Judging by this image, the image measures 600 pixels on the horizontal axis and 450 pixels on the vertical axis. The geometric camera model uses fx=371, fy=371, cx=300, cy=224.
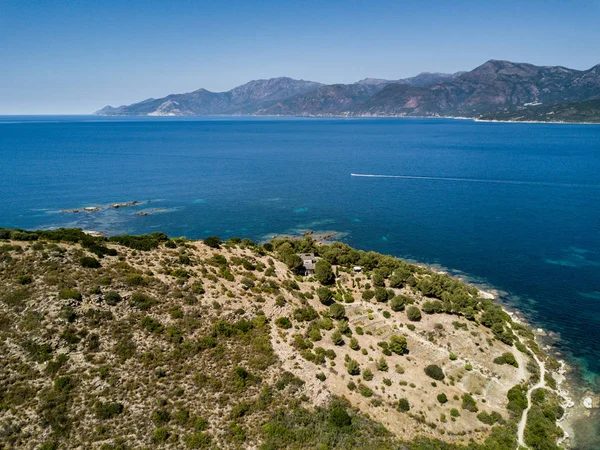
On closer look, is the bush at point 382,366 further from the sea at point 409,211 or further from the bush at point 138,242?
the bush at point 138,242

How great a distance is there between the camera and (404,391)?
42812 millimetres

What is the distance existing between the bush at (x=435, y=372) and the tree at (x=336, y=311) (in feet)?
42.8

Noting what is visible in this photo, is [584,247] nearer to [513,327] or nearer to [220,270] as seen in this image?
[513,327]

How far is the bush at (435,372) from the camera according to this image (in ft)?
148

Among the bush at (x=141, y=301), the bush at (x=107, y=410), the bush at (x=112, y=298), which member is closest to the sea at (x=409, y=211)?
the bush at (x=107, y=410)

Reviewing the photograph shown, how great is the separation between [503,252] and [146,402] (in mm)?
82564

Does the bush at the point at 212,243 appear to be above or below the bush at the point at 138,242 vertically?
below

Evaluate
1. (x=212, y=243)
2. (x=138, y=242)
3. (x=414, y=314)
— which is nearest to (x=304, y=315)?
(x=414, y=314)

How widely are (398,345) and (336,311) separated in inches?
370

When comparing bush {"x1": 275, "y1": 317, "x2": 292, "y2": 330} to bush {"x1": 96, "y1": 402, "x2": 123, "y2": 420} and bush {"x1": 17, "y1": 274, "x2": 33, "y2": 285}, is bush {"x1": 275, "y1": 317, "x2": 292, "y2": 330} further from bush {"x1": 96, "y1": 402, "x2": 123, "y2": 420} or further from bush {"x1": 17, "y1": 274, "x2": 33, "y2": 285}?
bush {"x1": 17, "y1": 274, "x2": 33, "y2": 285}

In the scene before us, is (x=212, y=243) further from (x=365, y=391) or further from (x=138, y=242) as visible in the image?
(x=365, y=391)

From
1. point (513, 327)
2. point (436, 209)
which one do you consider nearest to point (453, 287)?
point (513, 327)

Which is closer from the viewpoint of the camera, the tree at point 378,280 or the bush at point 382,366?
the bush at point 382,366

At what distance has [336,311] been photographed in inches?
2067
